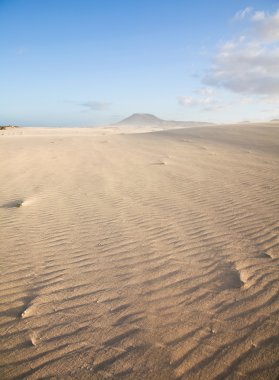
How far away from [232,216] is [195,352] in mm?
3229

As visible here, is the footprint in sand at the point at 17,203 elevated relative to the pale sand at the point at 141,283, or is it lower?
elevated

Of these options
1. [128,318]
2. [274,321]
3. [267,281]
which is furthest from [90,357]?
[267,281]

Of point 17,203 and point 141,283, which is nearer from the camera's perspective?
point 141,283

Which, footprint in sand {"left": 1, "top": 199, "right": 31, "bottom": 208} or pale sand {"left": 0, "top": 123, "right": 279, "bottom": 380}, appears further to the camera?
footprint in sand {"left": 1, "top": 199, "right": 31, "bottom": 208}

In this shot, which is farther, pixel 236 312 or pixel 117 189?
pixel 117 189

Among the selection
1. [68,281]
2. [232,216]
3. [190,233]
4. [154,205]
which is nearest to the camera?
[68,281]

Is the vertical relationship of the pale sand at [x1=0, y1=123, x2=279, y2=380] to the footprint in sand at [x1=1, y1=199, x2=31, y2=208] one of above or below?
below

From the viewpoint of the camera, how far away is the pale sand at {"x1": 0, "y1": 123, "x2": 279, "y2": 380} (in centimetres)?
225

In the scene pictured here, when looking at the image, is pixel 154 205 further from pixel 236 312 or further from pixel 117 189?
pixel 236 312

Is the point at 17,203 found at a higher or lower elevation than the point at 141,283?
higher

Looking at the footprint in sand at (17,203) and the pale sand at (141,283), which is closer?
the pale sand at (141,283)

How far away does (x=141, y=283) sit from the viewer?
3189mm

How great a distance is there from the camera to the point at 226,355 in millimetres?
2242

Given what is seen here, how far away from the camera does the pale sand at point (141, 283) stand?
7.38ft
